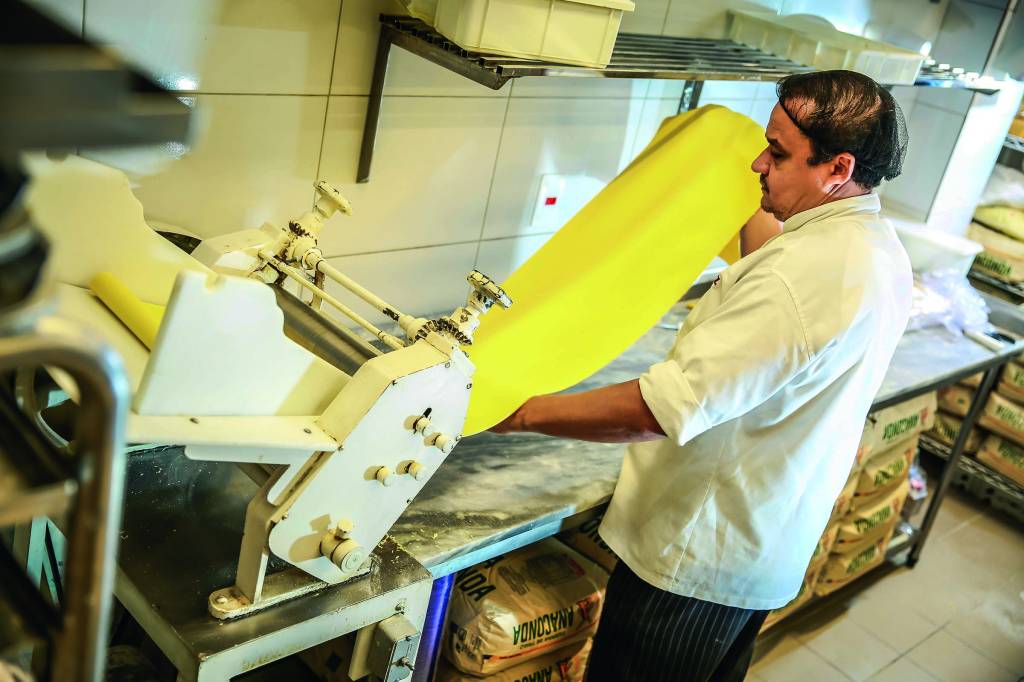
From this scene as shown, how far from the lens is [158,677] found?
1.68m

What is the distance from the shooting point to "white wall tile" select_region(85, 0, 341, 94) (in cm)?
164

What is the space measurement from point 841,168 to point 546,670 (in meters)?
1.23

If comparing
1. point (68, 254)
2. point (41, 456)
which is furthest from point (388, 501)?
point (41, 456)

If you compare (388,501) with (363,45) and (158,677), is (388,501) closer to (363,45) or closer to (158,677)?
(158,677)

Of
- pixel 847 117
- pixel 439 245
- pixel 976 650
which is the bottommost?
pixel 976 650

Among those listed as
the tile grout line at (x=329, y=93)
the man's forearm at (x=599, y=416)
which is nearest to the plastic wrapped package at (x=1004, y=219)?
the man's forearm at (x=599, y=416)

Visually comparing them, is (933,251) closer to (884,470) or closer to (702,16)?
(884,470)

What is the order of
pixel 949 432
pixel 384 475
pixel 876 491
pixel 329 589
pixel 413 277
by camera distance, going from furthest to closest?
1. pixel 949 432
2. pixel 876 491
3. pixel 413 277
4. pixel 329 589
5. pixel 384 475

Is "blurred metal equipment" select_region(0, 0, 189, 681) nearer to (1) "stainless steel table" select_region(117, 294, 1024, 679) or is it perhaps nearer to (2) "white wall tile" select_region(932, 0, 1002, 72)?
(1) "stainless steel table" select_region(117, 294, 1024, 679)


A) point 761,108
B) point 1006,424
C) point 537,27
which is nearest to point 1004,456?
point 1006,424

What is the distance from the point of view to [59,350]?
0.62 meters

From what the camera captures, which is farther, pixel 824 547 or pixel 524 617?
pixel 824 547

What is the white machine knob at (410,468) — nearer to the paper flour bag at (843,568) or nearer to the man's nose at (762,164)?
the man's nose at (762,164)

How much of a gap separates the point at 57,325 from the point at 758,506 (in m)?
1.40
